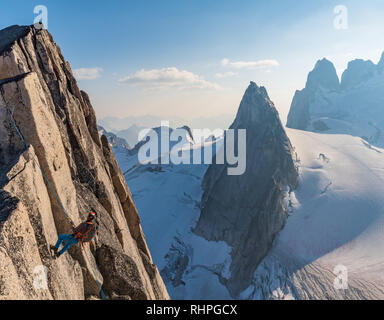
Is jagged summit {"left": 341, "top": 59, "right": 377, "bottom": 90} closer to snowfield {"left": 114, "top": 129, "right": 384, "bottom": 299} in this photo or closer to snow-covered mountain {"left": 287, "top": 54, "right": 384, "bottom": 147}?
snow-covered mountain {"left": 287, "top": 54, "right": 384, "bottom": 147}

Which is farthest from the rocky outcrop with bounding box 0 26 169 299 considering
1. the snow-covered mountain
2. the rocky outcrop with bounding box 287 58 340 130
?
the rocky outcrop with bounding box 287 58 340 130

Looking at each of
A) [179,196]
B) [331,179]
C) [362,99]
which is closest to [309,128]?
[362,99]

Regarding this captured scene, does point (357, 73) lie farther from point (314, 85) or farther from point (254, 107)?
point (254, 107)

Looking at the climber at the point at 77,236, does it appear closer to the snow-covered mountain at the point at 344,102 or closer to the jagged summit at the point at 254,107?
the jagged summit at the point at 254,107

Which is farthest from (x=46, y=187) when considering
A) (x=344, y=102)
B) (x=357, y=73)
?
(x=357, y=73)

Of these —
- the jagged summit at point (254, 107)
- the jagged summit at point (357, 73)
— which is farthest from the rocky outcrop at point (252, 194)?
the jagged summit at point (357, 73)

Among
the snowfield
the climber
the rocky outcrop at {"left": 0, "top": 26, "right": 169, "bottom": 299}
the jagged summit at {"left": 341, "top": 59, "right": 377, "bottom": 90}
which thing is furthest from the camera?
the jagged summit at {"left": 341, "top": 59, "right": 377, "bottom": 90}

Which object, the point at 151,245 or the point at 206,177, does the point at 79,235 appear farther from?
the point at 206,177
